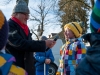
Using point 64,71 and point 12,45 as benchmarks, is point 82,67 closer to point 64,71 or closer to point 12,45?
point 12,45

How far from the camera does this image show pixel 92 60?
1956 millimetres

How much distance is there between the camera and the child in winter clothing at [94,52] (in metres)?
1.95

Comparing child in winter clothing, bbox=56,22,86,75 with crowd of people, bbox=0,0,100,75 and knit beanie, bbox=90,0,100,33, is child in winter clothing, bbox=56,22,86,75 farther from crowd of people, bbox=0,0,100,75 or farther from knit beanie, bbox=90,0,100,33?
knit beanie, bbox=90,0,100,33

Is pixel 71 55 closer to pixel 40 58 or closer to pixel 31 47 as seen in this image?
pixel 31 47

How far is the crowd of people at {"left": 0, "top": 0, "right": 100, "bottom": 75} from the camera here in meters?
1.87

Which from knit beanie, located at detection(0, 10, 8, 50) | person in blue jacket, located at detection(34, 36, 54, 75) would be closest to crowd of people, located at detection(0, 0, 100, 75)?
knit beanie, located at detection(0, 10, 8, 50)

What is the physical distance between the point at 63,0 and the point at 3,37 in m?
18.3

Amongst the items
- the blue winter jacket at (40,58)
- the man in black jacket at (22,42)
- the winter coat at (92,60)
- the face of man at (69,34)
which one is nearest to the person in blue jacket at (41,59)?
the blue winter jacket at (40,58)

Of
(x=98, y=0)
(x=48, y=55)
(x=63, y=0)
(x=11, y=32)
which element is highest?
(x=63, y=0)

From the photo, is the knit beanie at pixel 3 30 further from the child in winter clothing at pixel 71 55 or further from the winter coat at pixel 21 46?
the child in winter clothing at pixel 71 55

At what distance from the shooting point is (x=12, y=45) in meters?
3.50

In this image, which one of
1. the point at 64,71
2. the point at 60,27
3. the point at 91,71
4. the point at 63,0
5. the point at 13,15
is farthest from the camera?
the point at 60,27

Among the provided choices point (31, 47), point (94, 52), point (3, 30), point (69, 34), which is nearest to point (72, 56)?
point (69, 34)

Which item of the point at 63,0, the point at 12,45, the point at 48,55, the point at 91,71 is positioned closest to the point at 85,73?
the point at 91,71
